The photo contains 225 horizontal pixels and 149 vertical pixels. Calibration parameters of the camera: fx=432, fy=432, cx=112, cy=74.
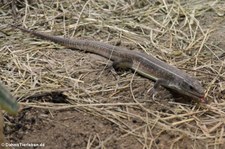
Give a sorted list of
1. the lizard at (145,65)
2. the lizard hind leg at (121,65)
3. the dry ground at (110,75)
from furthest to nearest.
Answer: the lizard hind leg at (121,65) < the lizard at (145,65) < the dry ground at (110,75)

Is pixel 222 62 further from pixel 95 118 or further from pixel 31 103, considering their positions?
pixel 31 103

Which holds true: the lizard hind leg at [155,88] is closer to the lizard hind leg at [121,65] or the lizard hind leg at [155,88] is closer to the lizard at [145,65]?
the lizard at [145,65]

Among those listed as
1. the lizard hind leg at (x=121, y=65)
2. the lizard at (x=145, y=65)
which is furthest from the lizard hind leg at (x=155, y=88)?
the lizard hind leg at (x=121, y=65)

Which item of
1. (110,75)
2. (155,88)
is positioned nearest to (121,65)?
(110,75)

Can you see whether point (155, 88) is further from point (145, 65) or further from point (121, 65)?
point (121, 65)

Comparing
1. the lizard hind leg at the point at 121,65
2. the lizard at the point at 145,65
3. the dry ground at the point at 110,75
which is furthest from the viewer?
the lizard hind leg at the point at 121,65
